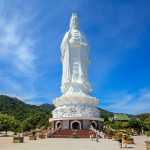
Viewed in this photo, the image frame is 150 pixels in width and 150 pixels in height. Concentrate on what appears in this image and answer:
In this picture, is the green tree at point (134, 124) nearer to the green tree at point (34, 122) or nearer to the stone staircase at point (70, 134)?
the green tree at point (34, 122)

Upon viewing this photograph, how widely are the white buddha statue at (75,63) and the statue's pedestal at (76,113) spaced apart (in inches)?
76.4

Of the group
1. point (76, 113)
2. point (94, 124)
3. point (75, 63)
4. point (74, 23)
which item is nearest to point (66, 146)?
point (76, 113)

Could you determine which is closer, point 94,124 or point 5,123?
point 94,124

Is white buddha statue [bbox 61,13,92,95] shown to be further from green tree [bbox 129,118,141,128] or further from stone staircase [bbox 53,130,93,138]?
green tree [bbox 129,118,141,128]

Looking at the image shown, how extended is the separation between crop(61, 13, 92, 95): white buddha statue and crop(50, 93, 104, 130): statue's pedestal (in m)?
1.94

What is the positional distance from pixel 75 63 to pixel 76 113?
32.0ft

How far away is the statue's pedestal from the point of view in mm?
43438

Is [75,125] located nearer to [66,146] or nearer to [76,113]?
[76,113]

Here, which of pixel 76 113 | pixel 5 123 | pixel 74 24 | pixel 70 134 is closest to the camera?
pixel 70 134

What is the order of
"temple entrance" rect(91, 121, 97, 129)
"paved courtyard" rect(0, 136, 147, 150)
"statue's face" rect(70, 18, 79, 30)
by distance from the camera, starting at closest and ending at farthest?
"paved courtyard" rect(0, 136, 147, 150) < "temple entrance" rect(91, 121, 97, 129) < "statue's face" rect(70, 18, 79, 30)

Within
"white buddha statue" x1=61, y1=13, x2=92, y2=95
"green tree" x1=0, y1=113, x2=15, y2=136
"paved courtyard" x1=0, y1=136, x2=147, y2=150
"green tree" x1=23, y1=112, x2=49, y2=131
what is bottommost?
"paved courtyard" x1=0, y1=136, x2=147, y2=150

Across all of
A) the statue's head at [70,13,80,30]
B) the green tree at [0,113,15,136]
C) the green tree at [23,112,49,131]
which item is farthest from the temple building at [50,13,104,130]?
the green tree at [23,112,49,131]

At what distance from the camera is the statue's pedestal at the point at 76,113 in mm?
43438

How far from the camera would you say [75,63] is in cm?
4909
